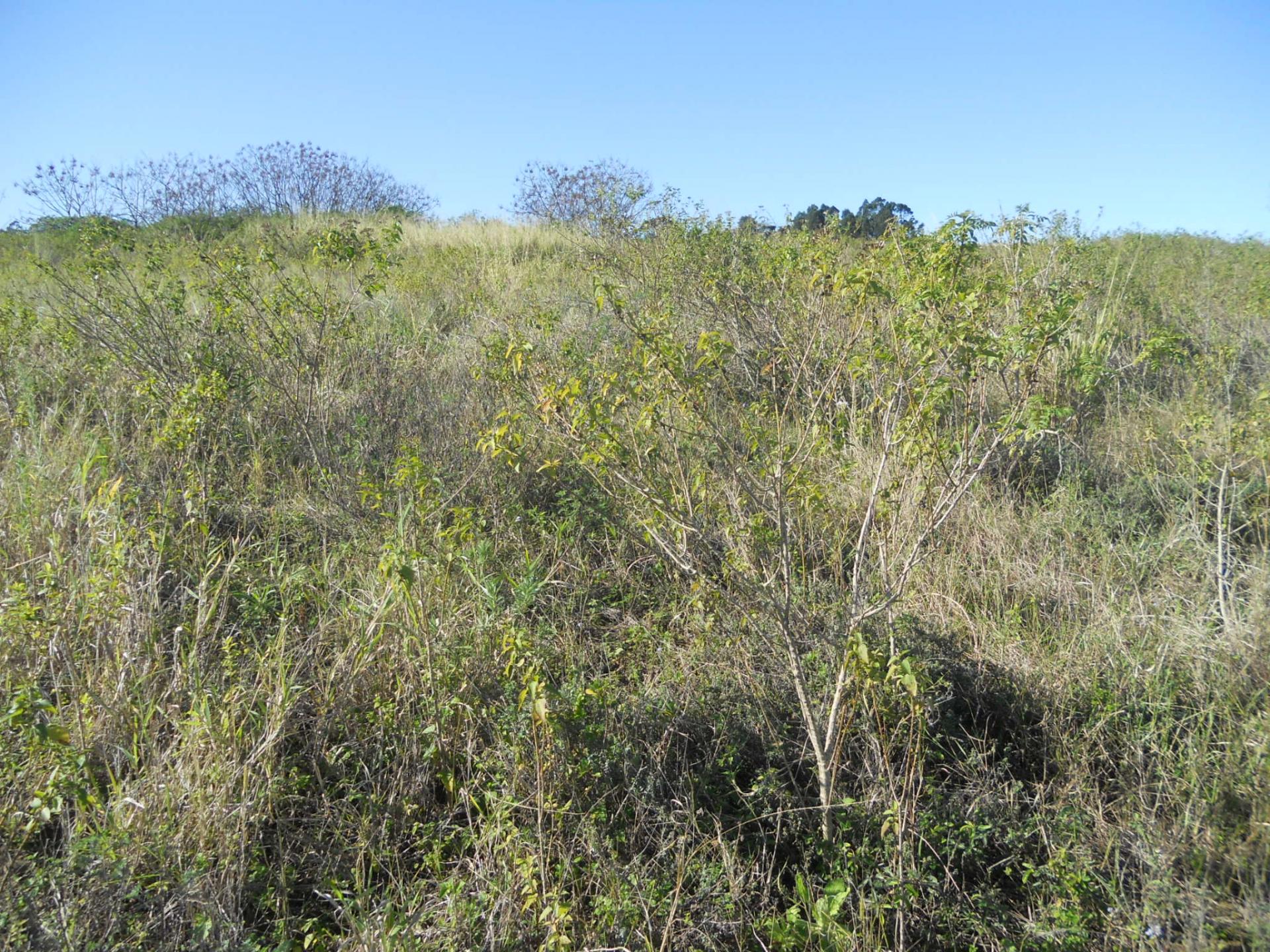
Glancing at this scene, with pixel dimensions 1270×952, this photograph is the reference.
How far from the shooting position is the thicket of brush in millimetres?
2021

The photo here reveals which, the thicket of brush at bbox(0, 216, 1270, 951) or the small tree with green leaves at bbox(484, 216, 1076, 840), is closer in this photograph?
the thicket of brush at bbox(0, 216, 1270, 951)

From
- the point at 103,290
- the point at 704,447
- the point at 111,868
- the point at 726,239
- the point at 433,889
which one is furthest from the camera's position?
the point at 726,239

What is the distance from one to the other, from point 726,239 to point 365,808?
5.50 meters

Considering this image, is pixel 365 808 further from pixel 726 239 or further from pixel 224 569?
pixel 726 239

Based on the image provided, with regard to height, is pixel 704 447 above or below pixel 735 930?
above

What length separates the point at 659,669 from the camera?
2924 mm

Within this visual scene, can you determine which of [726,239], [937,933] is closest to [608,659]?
[937,933]

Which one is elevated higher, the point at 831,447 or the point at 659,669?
the point at 831,447

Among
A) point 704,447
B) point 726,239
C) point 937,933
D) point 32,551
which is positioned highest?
point 726,239

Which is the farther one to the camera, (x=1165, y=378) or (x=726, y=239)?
(x=726, y=239)

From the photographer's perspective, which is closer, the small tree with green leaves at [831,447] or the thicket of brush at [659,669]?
the thicket of brush at [659,669]

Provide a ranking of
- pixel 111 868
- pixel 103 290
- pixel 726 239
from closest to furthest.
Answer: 1. pixel 111 868
2. pixel 103 290
3. pixel 726 239

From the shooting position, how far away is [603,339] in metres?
5.83

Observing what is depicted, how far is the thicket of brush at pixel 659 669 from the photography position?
2021 mm
